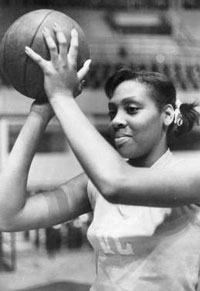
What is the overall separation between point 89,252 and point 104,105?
253 centimetres

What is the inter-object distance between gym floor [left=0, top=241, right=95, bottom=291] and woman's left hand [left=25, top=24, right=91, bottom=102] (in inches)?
138

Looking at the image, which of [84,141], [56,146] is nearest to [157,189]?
[84,141]

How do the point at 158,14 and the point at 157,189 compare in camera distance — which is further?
the point at 158,14

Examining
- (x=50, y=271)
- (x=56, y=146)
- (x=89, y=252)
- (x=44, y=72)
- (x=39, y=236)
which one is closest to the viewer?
(x=44, y=72)

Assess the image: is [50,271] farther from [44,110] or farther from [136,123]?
[136,123]

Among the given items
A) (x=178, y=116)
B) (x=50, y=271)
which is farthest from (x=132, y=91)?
(x=50, y=271)

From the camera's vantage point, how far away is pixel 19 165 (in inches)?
59.4

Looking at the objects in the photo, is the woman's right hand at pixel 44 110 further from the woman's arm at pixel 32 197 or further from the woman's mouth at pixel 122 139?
the woman's mouth at pixel 122 139

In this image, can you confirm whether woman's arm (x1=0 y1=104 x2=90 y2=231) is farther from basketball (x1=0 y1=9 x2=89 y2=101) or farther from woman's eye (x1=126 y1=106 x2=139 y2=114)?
woman's eye (x1=126 y1=106 x2=139 y2=114)

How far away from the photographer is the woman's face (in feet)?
4.56

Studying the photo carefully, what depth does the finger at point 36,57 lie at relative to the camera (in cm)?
135

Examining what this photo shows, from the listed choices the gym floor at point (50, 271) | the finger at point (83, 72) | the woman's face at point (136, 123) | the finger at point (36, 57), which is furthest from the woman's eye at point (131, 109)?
the gym floor at point (50, 271)

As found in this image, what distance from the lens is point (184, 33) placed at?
27.6ft

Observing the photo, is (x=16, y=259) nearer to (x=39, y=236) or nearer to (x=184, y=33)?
(x=39, y=236)
